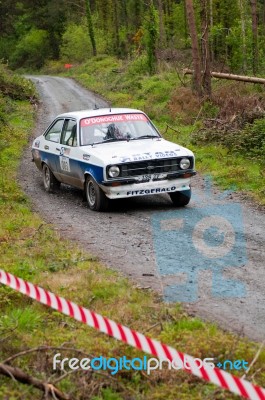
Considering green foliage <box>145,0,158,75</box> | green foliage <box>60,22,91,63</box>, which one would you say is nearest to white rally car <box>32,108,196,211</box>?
green foliage <box>145,0,158,75</box>

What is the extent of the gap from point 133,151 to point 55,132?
8.93ft

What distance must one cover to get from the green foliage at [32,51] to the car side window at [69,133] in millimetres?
62494

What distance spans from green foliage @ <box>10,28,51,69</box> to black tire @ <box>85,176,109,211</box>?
64.0 metres

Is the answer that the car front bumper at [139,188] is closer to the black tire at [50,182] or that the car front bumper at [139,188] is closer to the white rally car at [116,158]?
the white rally car at [116,158]

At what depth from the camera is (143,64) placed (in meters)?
38.6

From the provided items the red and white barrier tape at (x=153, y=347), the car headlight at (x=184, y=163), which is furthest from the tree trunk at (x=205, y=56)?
the red and white barrier tape at (x=153, y=347)

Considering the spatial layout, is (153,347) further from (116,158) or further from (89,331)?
(116,158)

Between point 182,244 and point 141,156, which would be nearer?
point 182,244

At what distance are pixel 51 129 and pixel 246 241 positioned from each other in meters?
6.03

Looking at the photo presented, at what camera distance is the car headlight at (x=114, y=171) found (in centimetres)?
1097

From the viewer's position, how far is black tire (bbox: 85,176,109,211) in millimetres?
11305

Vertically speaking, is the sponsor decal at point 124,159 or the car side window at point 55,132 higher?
the sponsor decal at point 124,159

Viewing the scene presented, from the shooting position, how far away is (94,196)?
11.6 m

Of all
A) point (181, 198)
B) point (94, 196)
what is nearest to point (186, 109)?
point (181, 198)
